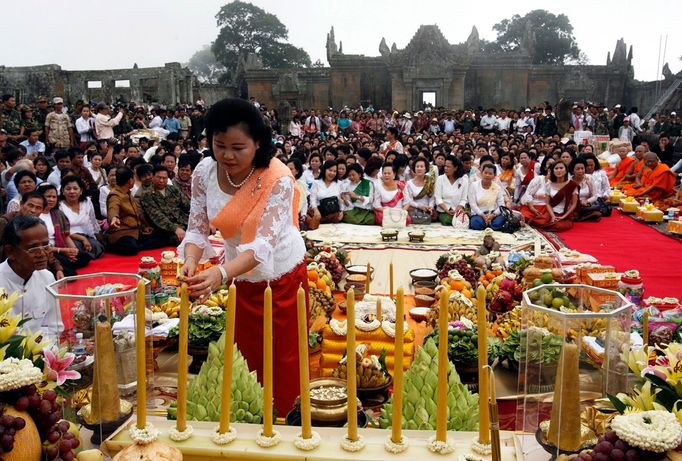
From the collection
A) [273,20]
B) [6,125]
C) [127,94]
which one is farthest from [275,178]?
[273,20]

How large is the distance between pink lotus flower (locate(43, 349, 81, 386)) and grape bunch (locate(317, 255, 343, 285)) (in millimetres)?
3956

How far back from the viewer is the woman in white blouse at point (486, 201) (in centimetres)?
793

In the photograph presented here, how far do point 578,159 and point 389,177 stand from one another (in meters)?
2.74


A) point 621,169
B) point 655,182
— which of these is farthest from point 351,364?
point 621,169

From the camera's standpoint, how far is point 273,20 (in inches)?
1743

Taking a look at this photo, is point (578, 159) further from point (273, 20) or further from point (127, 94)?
point (273, 20)

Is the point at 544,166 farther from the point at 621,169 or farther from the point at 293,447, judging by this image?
the point at 293,447

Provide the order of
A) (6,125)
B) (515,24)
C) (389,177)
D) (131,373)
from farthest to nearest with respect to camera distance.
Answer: (515,24) → (6,125) → (389,177) → (131,373)

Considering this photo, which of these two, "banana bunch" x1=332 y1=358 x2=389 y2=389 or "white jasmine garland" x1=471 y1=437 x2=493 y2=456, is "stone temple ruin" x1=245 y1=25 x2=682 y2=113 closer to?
"banana bunch" x1=332 y1=358 x2=389 y2=389

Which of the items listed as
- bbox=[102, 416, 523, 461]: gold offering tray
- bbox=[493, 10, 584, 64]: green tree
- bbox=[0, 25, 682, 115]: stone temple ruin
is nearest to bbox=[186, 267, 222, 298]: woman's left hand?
bbox=[102, 416, 523, 461]: gold offering tray

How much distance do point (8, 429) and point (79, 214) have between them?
599 centimetres

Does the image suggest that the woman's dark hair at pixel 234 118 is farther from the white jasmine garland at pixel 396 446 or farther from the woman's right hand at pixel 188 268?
the white jasmine garland at pixel 396 446

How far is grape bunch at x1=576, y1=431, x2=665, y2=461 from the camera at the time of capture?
1.14 metres

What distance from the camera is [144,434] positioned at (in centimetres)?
142
